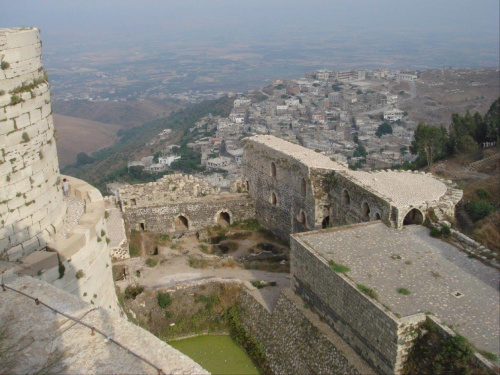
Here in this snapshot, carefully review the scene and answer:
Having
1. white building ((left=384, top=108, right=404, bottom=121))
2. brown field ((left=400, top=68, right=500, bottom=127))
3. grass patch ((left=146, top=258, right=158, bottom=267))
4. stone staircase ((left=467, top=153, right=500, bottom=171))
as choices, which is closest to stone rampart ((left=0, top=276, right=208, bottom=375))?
grass patch ((left=146, top=258, right=158, bottom=267))

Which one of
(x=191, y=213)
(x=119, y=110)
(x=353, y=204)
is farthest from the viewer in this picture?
(x=119, y=110)

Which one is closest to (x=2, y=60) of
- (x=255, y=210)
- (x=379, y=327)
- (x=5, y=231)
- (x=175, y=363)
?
(x=5, y=231)

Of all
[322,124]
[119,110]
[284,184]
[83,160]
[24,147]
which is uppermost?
[24,147]

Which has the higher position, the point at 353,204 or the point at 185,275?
the point at 353,204

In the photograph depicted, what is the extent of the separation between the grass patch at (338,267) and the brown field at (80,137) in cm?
7226

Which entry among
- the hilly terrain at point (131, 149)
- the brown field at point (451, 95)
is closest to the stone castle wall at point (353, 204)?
the hilly terrain at point (131, 149)

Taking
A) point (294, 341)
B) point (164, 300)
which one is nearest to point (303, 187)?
point (164, 300)

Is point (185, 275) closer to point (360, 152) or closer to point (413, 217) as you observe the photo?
point (413, 217)

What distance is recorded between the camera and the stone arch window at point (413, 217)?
14.8 m

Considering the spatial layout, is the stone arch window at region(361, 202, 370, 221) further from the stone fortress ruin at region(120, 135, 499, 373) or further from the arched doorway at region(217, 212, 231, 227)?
the arched doorway at region(217, 212, 231, 227)

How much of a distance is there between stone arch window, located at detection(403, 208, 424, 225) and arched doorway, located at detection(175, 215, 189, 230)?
9836 millimetres

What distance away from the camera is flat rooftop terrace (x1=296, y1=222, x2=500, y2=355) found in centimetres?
1016

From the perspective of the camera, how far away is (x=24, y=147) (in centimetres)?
687

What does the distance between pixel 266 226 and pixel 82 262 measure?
570 inches
